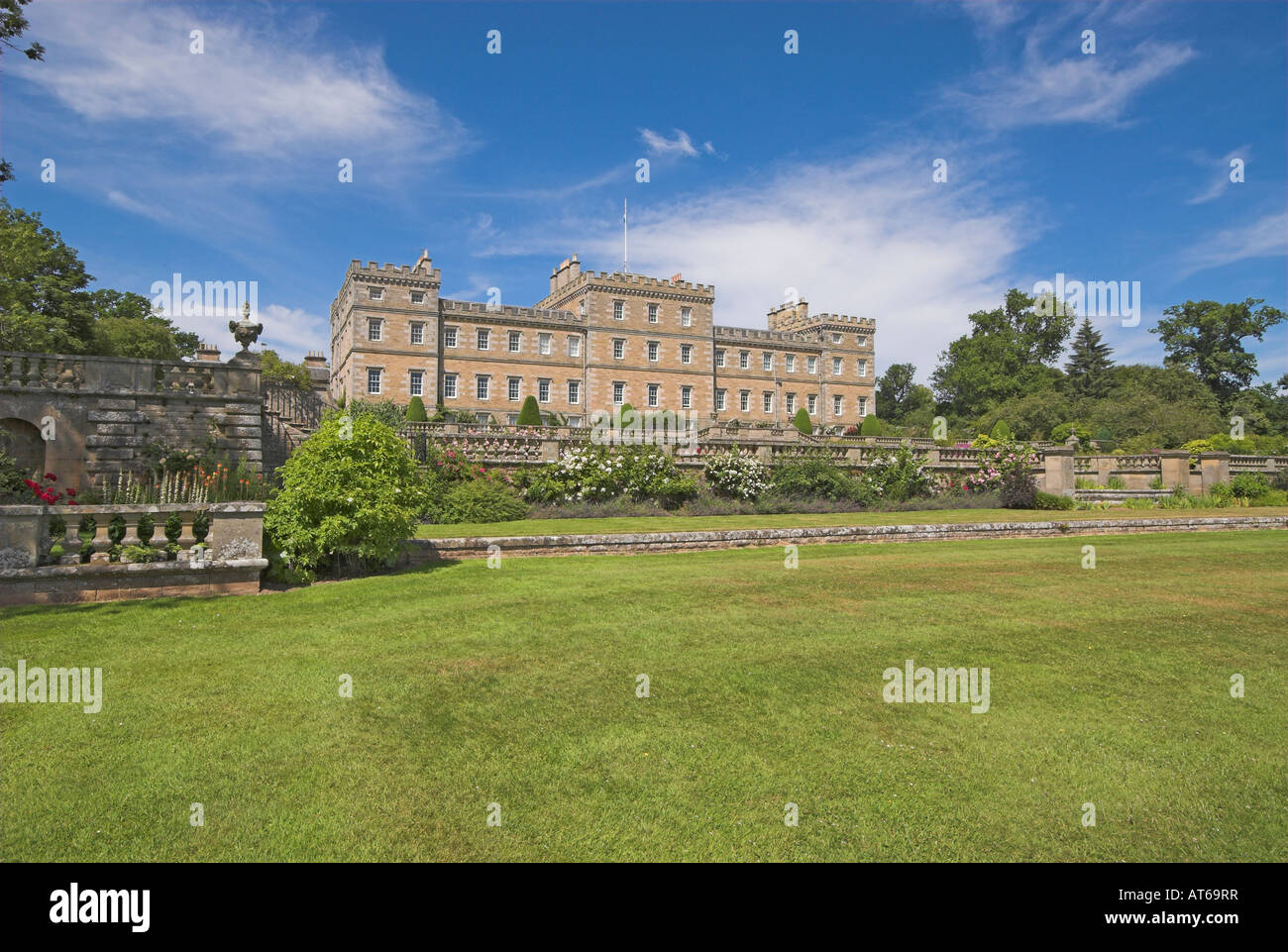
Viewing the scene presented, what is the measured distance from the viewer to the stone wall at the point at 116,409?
14297 mm

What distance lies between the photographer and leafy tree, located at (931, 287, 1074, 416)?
60250 millimetres

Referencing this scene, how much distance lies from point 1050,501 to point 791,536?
425 inches

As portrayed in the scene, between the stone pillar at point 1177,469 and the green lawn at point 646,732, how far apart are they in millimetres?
18606

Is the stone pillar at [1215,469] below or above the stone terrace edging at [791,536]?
above

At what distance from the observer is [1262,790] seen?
383 cm

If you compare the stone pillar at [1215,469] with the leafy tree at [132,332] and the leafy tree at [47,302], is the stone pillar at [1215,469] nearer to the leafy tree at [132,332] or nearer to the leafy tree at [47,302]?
the leafy tree at [47,302]

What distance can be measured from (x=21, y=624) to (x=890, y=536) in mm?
12576

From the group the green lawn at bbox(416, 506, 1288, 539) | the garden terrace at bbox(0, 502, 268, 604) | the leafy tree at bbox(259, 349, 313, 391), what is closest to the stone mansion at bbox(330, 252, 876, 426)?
the leafy tree at bbox(259, 349, 313, 391)

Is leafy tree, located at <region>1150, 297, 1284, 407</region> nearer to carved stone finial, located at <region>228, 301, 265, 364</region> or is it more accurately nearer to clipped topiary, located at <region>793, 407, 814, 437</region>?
clipped topiary, located at <region>793, 407, 814, 437</region>

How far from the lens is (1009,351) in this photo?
61.2 meters

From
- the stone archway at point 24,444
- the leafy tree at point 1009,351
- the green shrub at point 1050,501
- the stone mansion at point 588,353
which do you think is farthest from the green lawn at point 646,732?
the leafy tree at point 1009,351

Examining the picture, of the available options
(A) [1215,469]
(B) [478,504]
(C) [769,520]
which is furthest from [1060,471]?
(B) [478,504]

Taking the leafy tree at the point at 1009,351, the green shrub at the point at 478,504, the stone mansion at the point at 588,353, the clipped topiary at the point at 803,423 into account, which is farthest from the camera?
the leafy tree at the point at 1009,351

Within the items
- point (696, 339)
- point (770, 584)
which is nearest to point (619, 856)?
point (770, 584)
